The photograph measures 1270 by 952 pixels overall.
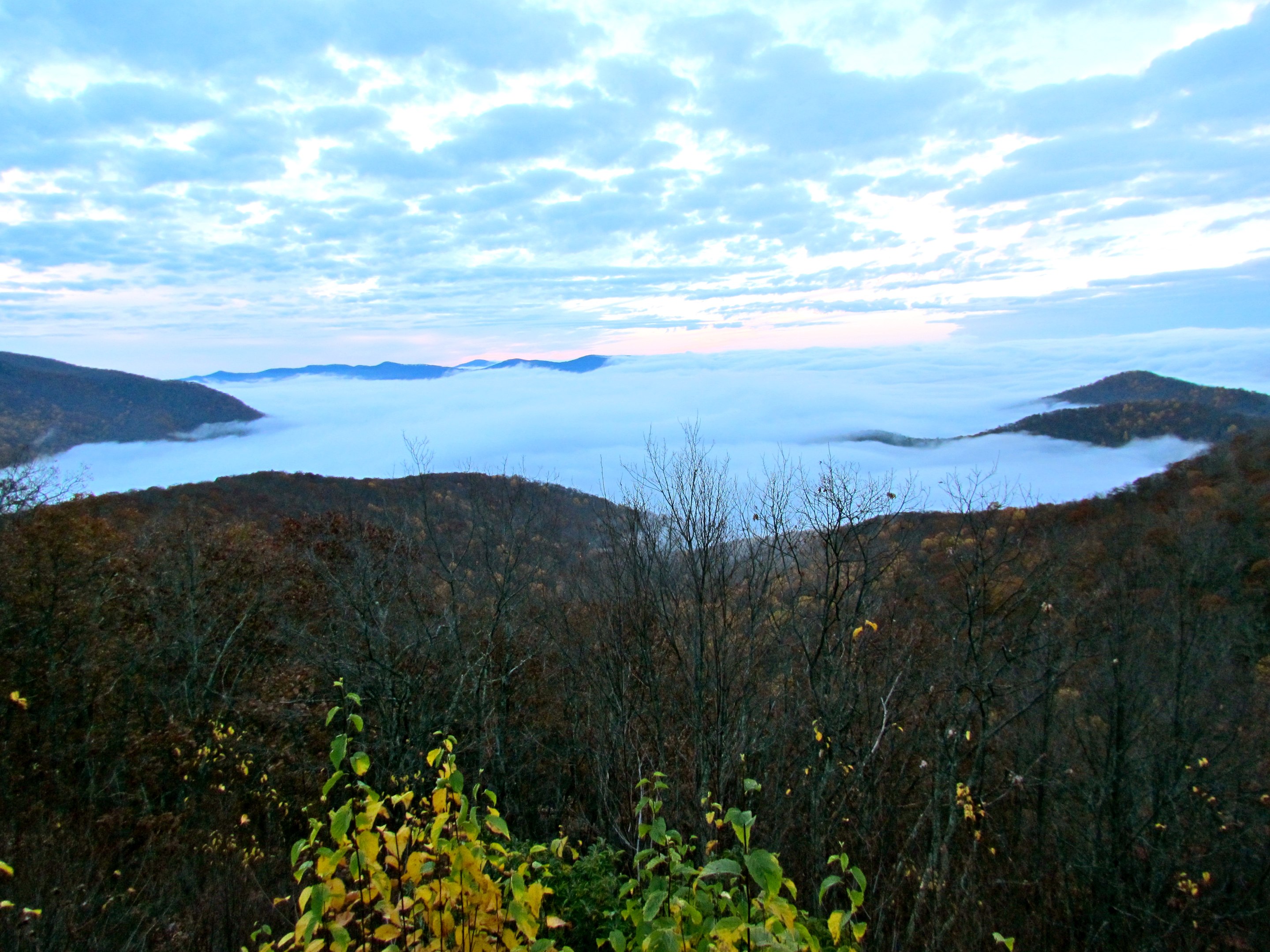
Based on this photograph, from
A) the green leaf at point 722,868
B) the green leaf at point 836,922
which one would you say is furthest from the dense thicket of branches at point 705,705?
the green leaf at point 836,922

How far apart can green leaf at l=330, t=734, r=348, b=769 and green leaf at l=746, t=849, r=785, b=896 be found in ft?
4.68

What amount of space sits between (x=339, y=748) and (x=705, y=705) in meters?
10.5

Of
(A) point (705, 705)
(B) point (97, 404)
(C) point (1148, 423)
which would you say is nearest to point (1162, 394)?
(C) point (1148, 423)

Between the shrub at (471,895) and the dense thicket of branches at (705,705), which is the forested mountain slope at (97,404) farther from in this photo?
the shrub at (471,895)

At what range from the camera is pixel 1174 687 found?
45.3 ft

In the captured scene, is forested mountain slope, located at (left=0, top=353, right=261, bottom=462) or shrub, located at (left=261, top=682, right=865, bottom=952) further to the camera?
forested mountain slope, located at (left=0, top=353, right=261, bottom=462)

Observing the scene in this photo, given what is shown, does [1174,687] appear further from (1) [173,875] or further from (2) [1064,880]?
(1) [173,875]

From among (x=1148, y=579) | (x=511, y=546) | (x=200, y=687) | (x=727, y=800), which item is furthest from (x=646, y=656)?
(x=1148, y=579)

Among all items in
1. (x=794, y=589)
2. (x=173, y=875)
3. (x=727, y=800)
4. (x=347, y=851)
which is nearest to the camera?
(x=347, y=851)

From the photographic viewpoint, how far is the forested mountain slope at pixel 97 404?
436 ft

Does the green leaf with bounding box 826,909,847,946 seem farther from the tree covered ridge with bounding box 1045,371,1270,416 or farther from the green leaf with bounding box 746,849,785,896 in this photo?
the tree covered ridge with bounding box 1045,371,1270,416

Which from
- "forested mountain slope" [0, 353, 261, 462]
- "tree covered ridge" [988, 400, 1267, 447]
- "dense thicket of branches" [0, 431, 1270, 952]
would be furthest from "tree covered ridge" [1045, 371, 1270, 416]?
"forested mountain slope" [0, 353, 261, 462]

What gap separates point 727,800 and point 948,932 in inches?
127

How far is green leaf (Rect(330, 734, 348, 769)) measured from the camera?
93.3 inches
